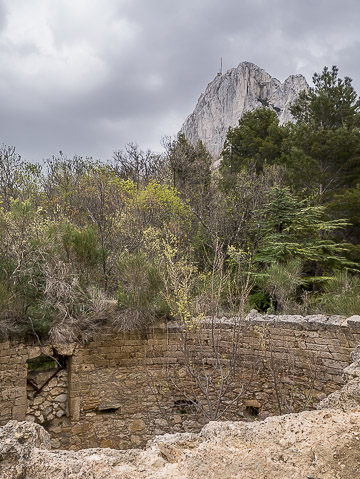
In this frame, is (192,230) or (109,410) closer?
(109,410)

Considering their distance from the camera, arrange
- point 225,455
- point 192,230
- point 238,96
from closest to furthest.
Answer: point 225,455 → point 192,230 → point 238,96

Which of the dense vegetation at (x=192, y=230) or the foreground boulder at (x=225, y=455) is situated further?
the dense vegetation at (x=192, y=230)

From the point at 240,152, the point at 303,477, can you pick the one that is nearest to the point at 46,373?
the point at 303,477

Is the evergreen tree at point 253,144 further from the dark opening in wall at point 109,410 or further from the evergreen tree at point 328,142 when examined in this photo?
the dark opening in wall at point 109,410

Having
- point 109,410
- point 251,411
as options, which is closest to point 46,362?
point 109,410

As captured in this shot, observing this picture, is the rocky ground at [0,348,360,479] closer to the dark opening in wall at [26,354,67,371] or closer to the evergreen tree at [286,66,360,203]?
the dark opening in wall at [26,354,67,371]

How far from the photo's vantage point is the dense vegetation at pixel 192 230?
6918mm

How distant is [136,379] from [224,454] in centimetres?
527

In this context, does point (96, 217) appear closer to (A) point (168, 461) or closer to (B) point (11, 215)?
(B) point (11, 215)

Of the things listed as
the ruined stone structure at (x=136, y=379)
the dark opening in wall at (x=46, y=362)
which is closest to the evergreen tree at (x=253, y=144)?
the ruined stone structure at (x=136, y=379)

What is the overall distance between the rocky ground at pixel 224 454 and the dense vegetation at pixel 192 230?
292cm

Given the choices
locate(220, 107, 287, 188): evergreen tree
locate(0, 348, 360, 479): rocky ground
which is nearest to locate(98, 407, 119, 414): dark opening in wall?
locate(0, 348, 360, 479): rocky ground

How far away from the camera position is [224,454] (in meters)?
2.09

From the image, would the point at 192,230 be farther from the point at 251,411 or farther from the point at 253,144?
the point at 253,144
